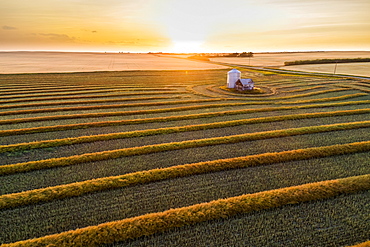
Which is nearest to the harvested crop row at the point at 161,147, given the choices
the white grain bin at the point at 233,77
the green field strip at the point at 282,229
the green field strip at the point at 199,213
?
the green field strip at the point at 199,213

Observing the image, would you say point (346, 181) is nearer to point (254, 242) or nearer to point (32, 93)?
point (254, 242)

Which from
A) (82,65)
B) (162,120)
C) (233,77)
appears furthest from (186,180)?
(82,65)

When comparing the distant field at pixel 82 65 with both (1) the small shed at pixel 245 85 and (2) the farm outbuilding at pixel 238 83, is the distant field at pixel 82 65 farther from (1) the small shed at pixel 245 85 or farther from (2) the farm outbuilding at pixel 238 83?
(1) the small shed at pixel 245 85

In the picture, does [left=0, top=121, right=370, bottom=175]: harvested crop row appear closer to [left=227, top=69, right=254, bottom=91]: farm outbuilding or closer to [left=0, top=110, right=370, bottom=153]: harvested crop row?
[left=0, top=110, right=370, bottom=153]: harvested crop row

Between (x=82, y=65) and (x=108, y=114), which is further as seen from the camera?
(x=82, y=65)

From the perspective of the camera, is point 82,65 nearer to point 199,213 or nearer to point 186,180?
point 186,180

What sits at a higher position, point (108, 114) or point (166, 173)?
point (108, 114)

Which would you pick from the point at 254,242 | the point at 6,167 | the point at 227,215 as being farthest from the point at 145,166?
the point at 6,167
